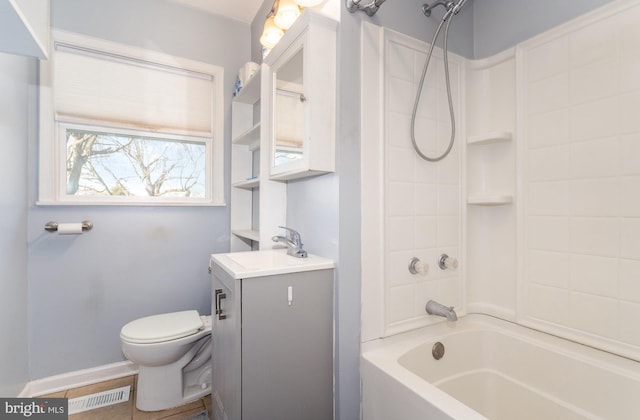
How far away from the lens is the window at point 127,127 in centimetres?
187

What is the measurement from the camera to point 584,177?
126 cm

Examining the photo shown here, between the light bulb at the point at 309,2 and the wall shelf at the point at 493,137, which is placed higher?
the light bulb at the point at 309,2

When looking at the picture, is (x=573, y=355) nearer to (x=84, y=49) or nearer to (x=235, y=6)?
(x=235, y=6)

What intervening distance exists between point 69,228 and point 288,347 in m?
1.59

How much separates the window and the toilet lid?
0.81 m

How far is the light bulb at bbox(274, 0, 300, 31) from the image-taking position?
1.55m

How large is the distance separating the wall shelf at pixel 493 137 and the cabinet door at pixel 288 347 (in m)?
1.07

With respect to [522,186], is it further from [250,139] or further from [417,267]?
[250,139]

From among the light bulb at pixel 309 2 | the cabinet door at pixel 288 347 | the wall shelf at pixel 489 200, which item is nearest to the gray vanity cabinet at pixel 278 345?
the cabinet door at pixel 288 347

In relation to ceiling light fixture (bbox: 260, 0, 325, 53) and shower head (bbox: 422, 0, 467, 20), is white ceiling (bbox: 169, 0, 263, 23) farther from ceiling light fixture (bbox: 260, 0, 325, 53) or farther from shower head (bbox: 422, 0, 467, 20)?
shower head (bbox: 422, 0, 467, 20)

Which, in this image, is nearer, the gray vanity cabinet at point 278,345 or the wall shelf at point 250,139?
the gray vanity cabinet at point 278,345

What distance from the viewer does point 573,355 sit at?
1.26 metres

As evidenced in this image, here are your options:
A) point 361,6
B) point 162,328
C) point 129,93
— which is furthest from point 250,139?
point 162,328

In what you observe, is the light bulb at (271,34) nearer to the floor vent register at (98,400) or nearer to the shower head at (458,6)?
the shower head at (458,6)
